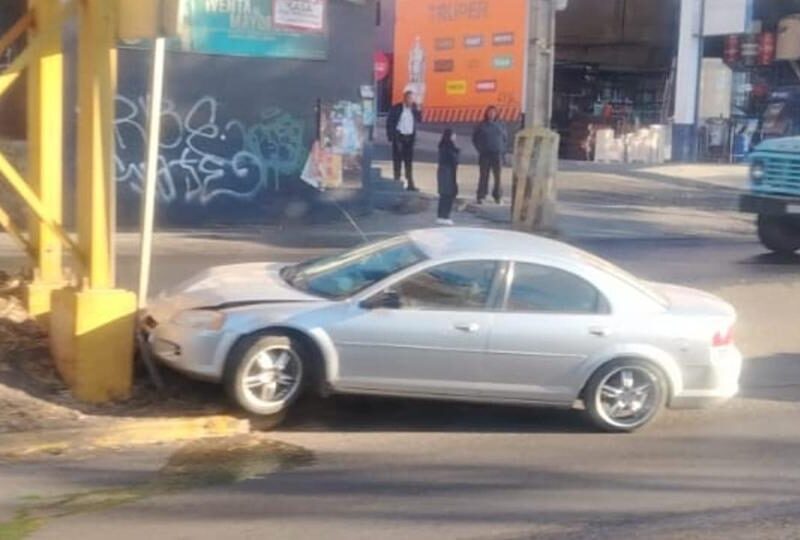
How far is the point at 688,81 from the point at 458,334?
32.9 m

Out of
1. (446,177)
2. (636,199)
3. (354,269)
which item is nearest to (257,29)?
(446,177)

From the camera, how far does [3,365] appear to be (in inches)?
389

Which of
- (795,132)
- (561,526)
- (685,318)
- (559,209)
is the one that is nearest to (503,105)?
(795,132)

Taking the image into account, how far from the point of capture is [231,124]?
70.2ft

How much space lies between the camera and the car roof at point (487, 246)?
9797mm

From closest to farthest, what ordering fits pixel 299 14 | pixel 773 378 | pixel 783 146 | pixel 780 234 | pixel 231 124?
pixel 773 378, pixel 783 146, pixel 780 234, pixel 231 124, pixel 299 14

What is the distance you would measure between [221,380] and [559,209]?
17349 millimetres

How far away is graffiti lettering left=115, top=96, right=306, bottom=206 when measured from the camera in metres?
20.6

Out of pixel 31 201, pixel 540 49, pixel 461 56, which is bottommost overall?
pixel 31 201

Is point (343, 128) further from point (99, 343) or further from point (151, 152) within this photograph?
point (99, 343)

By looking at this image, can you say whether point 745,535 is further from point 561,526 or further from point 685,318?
point 685,318

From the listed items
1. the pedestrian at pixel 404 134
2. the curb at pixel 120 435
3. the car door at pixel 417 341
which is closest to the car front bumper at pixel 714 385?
the car door at pixel 417 341

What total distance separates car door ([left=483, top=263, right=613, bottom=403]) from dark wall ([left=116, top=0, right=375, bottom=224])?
38.4 ft

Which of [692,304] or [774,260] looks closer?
[692,304]
